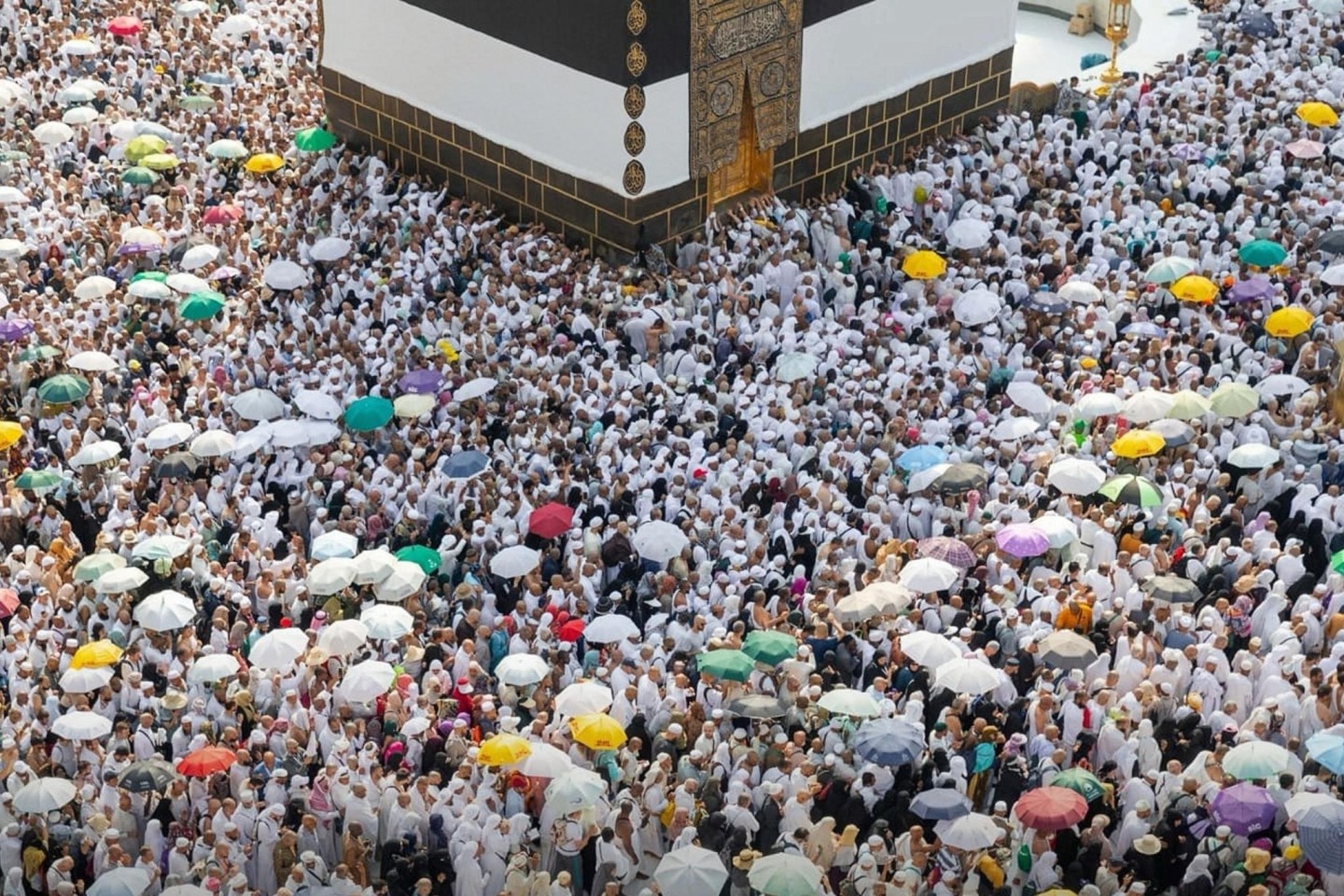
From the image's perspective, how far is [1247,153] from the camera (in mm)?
25344

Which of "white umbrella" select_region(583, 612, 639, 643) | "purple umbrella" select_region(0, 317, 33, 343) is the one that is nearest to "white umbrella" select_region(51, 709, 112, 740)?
"white umbrella" select_region(583, 612, 639, 643)

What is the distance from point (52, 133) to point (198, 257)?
15.4ft

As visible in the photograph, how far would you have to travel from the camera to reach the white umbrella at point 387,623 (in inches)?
651

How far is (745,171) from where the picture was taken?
994 inches

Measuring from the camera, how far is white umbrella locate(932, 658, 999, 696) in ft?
50.6

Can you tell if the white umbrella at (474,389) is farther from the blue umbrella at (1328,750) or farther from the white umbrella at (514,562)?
the blue umbrella at (1328,750)

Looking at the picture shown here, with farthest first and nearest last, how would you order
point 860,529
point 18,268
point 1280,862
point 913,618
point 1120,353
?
point 18,268, point 1120,353, point 860,529, point 913,618, point 1280,862

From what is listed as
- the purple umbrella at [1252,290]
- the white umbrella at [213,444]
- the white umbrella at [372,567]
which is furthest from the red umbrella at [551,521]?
the purple umbrella at [1252,290]

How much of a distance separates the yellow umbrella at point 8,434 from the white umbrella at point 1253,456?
495 inches

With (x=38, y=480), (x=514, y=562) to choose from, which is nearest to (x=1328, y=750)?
(x=514, y=562)

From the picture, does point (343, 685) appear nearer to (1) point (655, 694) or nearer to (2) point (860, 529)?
(1) point (655, 694)

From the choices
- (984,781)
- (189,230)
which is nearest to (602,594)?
(984,781)

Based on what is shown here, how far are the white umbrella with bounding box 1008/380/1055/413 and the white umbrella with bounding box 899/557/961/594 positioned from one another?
3.38 metres

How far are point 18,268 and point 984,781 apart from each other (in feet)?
47.6
